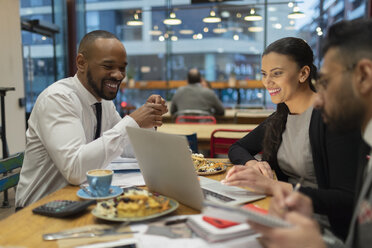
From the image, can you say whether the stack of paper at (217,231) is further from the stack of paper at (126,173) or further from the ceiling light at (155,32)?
the ceiling light at (155,32)

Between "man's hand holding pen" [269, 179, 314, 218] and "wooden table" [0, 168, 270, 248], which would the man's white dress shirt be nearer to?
"wooden table" [0, 168, 270, 248]

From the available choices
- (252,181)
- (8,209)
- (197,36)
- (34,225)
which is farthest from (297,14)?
(34,225)

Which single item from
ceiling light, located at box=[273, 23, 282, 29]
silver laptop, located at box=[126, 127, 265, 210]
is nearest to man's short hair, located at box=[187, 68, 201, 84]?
ceiling light, located at box=[273, 23, 282, 29]

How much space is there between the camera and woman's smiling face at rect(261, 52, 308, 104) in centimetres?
178

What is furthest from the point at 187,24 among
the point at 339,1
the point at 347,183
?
the point at 347,183

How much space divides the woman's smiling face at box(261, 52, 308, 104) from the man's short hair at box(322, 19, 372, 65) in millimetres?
694

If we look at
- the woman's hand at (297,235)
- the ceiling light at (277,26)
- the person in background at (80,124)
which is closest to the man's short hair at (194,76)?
the ceiling light at (277,26)

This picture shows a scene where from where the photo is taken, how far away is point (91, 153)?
155cm

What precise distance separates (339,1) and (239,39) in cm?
230

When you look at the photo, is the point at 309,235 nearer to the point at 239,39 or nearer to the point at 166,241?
the point at 166,241

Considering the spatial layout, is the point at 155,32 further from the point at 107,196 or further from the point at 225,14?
the point at 107,196

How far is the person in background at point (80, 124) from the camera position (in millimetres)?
1563

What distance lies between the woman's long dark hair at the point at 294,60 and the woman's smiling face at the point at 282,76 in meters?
0.03

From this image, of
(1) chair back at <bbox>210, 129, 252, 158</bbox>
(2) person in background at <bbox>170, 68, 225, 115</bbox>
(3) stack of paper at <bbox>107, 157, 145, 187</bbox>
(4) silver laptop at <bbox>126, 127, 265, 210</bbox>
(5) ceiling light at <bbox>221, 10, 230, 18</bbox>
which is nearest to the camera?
(4) silver laptop at <bbox>126, 127, 265, 210</bbox>
